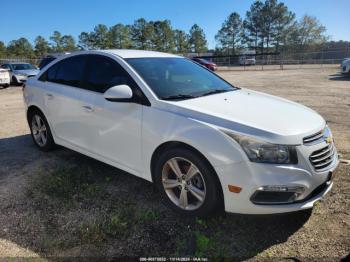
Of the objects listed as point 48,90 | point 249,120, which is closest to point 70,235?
point 249,120

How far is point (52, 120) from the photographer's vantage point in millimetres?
5105

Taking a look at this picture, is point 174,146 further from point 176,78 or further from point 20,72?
point 20,72

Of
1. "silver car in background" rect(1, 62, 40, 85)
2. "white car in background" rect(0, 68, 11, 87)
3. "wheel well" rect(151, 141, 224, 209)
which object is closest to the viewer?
"wheel well" rect(151, 141, 224, 209)

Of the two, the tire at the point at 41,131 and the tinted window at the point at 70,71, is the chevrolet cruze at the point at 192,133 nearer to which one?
the tinted window at the point at 70,71

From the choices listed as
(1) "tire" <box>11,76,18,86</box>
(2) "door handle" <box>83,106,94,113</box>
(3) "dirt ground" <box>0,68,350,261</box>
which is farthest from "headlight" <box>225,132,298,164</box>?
(1) "tire" <box>11,76,18,86</box>

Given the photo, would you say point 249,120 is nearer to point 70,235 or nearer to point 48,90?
point 70,235

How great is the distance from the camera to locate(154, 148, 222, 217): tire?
10.3 feet

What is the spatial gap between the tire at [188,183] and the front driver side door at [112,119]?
39 cm


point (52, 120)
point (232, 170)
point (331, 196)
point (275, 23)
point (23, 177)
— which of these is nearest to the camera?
point (232, 170)

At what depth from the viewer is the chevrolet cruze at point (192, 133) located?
293 cm

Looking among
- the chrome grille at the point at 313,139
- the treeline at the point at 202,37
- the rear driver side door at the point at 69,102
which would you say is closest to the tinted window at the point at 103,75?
the rear driver side door at the point at 69,102

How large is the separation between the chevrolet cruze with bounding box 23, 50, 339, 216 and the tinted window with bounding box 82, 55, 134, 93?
0.5 inches

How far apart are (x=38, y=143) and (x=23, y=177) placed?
3.96 feet

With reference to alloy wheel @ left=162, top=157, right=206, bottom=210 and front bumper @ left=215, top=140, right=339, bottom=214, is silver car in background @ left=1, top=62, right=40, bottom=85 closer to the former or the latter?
alloy wheel @ left=162, top=157, right=206, bottom=210
